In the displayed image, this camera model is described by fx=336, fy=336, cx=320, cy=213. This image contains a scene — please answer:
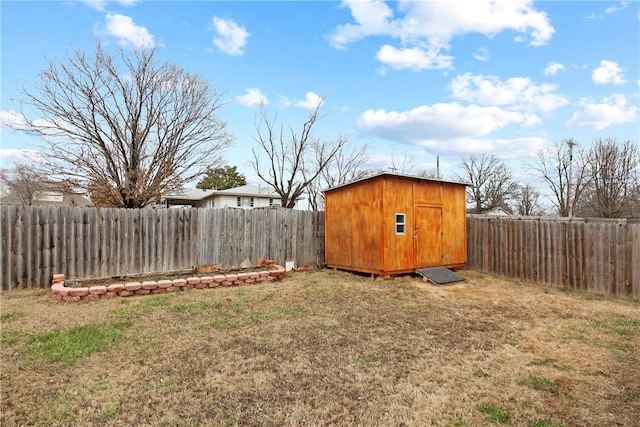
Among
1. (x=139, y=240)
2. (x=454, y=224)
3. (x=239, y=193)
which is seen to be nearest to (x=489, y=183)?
(x=239, y=193)

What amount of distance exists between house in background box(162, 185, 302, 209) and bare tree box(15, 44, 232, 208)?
13.6 metres

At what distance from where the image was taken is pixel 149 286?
21.6 feet

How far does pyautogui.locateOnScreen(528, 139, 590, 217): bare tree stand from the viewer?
23.7 m

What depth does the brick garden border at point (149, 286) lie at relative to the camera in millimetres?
5953

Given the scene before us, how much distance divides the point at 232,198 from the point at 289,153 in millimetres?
9294

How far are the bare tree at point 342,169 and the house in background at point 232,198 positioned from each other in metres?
4.05

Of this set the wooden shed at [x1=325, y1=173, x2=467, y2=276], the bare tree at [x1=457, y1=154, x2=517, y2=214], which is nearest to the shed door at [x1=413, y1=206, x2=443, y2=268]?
the wooden shed at [x1=325, y1=173, x2=467, y2=276]

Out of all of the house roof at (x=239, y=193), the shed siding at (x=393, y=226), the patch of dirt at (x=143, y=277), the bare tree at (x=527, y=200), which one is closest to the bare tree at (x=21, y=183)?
the patch of dirt at (x=143, y=277)

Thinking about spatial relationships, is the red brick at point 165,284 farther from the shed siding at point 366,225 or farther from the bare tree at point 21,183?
the bare tree at point 21,183

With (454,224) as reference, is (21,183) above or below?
above

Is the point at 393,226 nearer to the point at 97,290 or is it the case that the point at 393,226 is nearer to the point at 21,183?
the point at 97,290

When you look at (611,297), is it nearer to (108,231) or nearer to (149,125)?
(108,231)

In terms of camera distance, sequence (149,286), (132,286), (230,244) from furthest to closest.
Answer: (230,244)
(149,286)
(132,286)

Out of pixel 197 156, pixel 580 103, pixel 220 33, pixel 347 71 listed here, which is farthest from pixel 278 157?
pixel 580 103
